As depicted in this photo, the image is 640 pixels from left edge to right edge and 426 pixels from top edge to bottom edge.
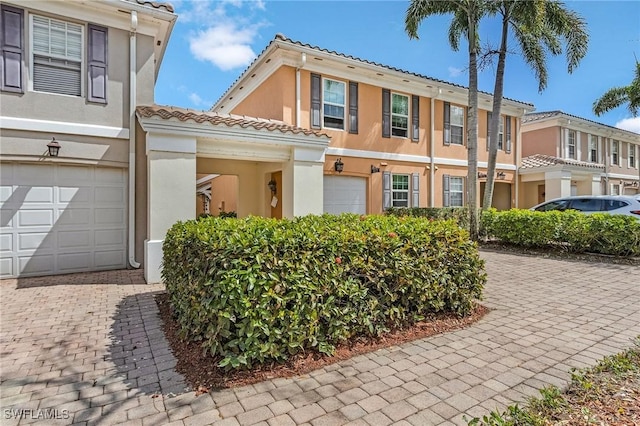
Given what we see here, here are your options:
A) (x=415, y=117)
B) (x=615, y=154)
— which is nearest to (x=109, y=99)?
(x=415, y=117)

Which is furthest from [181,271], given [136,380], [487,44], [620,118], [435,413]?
[620,118]

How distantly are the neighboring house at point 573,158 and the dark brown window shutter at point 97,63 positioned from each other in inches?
727

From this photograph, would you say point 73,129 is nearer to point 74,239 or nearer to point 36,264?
point 74,239

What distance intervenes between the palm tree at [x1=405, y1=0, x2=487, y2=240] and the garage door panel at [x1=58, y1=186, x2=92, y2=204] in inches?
464

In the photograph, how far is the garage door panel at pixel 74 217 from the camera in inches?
310

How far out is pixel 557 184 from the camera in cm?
1650

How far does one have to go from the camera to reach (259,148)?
853 centimetres

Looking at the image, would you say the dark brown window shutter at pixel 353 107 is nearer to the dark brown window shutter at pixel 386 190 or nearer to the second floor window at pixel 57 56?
the dark brown window shutter at pixel 386 190

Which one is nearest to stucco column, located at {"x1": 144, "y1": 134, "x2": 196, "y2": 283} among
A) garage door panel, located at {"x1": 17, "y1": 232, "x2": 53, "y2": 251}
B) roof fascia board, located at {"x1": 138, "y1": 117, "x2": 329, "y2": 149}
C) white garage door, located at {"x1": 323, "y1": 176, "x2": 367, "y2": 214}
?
roof fascia board, located at {"x1": 138, "y1": 117, "x2": 329, "y2": 149}

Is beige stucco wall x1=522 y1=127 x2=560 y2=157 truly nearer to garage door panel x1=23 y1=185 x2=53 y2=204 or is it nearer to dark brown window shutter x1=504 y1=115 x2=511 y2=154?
dark brown window shutter x1=504 y1=115 x2=511 y2=154

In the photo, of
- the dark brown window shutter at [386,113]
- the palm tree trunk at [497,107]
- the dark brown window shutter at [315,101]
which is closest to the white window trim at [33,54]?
the dark brown window shutter at [315,101]

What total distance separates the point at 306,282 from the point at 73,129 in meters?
7.47

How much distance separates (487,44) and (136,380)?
15.3 meters

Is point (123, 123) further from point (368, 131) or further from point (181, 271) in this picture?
point (368, 131)
